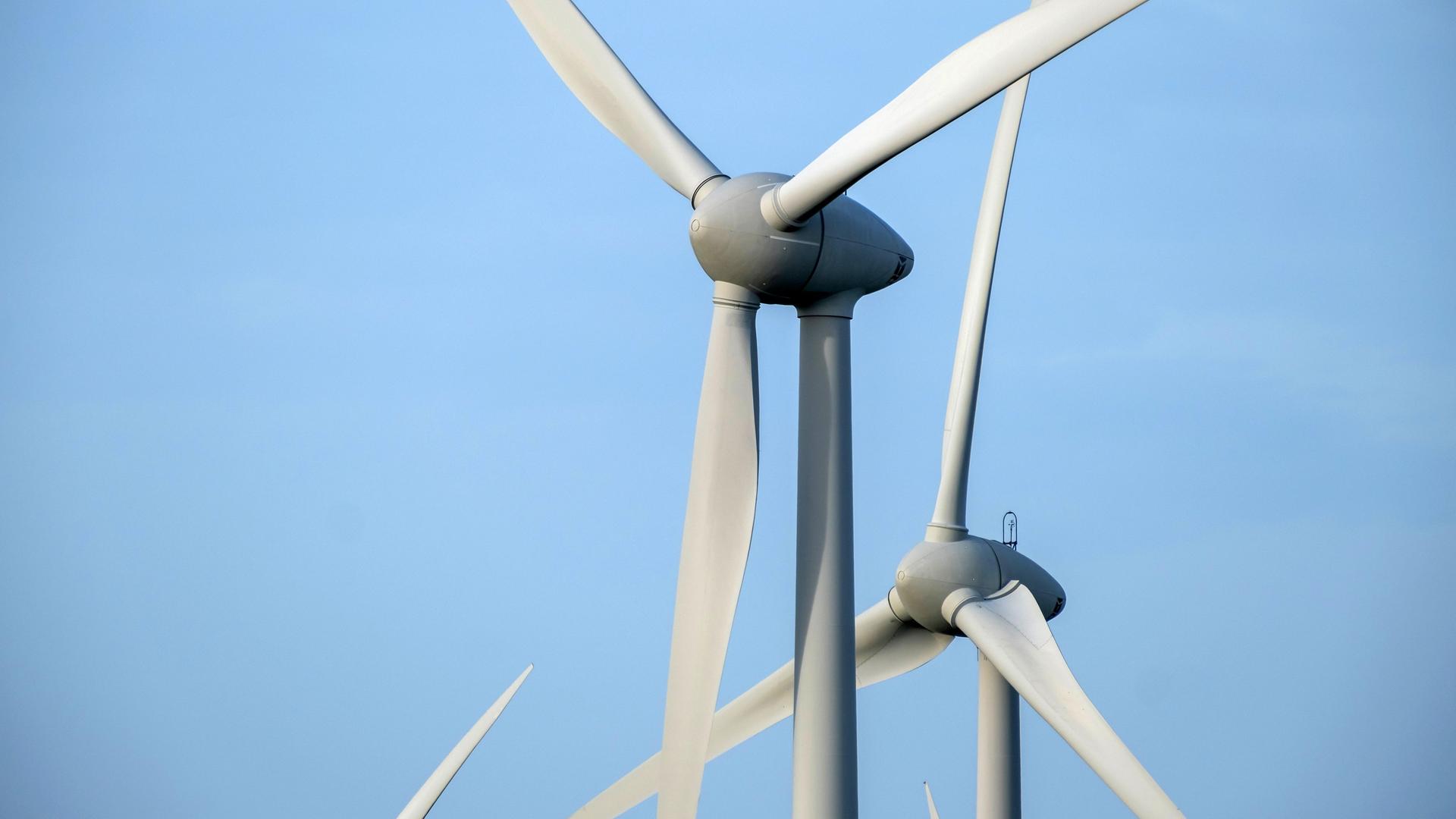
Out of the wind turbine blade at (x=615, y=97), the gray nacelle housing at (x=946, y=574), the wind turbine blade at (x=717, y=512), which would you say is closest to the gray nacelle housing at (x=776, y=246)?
the wind turbine blade at (x=717, y=512)

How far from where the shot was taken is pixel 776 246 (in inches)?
582

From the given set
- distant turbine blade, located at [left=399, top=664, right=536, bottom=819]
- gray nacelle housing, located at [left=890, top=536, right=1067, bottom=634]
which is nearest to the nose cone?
gray nacelle housing, located at [left=890, top=536, right=1067, bottom=634]

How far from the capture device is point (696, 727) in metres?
14.2

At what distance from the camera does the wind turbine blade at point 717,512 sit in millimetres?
14398

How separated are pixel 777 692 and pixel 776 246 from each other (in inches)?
285

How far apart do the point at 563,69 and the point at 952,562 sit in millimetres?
8398

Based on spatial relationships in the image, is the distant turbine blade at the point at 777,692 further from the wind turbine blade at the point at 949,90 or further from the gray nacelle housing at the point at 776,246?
the wind turbine blade at the point at 949,90

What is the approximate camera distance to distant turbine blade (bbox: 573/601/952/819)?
19.9 meters

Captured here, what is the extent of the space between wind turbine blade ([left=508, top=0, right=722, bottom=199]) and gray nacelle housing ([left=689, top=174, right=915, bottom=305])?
0.74m

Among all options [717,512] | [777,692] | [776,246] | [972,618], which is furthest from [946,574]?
[776,246]

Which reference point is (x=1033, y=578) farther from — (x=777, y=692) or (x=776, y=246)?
(x=776, y=246)

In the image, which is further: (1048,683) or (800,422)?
(1048,683)

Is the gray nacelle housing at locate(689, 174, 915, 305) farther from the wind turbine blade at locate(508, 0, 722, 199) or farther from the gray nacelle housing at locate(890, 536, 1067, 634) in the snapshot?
the gray nacelle housing at locate(890, 536, 1067, 634)

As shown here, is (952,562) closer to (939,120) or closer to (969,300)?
(969,300)
